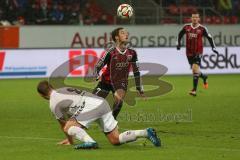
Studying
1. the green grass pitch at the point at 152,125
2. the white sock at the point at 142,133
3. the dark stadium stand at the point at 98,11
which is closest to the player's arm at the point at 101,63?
the green grass pitch at the point at 152,125

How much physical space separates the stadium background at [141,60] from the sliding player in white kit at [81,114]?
9.3 inches

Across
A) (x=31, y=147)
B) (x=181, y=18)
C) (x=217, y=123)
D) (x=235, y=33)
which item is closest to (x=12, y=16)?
(x=181, y=18)

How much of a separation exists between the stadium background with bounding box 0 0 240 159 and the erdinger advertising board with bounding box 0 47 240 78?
42 millimetres

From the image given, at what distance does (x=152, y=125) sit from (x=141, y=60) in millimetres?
15802

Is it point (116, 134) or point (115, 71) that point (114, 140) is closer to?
point (116, 134)

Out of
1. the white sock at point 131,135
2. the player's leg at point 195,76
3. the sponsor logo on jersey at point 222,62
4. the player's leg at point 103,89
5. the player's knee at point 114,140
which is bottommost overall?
the sponsor logo on jersey at point 222,62

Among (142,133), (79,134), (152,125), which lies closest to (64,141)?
(79,134)

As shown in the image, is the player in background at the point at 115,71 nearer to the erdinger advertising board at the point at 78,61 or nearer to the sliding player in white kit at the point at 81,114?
the sliding player in white kit at the point at 81,114

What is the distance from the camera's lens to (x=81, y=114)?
1252cm

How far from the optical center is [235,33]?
3925 cm

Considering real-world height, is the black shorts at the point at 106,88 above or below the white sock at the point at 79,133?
above

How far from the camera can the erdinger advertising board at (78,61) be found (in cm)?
3131

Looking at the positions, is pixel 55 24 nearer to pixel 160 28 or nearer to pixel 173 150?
pixel 160 28

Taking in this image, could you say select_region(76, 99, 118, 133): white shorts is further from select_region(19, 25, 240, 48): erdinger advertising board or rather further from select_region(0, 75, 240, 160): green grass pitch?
select_region(19, 25, 240, 48): erdinger advertising board
